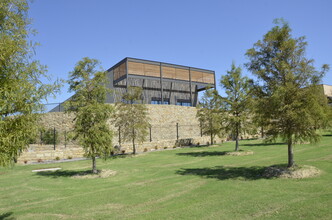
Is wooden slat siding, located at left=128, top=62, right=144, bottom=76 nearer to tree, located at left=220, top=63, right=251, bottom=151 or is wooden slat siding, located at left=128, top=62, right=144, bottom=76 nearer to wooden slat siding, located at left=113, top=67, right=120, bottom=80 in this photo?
wooden slat siding, located at left=113, top=67, right=120, bottom=80

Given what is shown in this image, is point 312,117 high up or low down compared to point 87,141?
up

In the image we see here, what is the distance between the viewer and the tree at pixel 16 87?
5477 millimetres

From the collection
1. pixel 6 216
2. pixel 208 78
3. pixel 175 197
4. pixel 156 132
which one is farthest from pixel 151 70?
pixel 6 216

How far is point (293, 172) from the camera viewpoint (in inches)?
398

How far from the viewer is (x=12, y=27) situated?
242 inches

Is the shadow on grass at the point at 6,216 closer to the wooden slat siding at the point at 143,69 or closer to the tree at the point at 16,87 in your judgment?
the tree at the point at 16,87

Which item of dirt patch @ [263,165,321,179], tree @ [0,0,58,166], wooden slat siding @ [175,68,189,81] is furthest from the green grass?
wooden slat siding @ [175,68,189,81]

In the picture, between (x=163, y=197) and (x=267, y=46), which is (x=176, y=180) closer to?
(x=163, y=197)

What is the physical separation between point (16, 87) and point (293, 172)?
9.96 meters

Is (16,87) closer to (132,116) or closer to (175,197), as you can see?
(175,197)

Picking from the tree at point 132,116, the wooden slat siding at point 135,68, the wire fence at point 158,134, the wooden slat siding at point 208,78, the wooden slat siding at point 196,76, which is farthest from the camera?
the wooden slat siding at point 208,78

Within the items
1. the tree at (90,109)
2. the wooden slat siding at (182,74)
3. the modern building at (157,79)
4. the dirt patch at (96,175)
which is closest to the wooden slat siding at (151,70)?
the modern building at (157,79)

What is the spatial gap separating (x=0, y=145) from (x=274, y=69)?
10269 millimetres

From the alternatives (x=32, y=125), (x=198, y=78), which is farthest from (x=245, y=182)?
(x=198, y=78)
